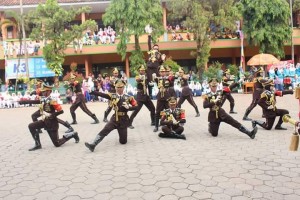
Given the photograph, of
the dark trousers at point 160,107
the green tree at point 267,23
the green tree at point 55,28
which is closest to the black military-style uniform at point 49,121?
the dark trousers at point 160,107

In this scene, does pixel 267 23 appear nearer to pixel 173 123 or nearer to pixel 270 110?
pixel 270 110

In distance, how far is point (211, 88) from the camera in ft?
27.2

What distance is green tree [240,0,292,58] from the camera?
22875 mm

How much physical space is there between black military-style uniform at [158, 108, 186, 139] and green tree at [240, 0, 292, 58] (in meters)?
16.6

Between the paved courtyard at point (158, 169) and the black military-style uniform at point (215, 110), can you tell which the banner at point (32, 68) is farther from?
the black military-style uniform at point (215, 110)

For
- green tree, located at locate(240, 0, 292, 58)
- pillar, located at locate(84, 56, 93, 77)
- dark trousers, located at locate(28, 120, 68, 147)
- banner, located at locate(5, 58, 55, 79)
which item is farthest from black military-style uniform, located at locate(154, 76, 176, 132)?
pillar, located at locate(84, 56, 93, 77)

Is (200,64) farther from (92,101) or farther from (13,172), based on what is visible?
(13,172)

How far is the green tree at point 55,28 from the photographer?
20562 millimetres

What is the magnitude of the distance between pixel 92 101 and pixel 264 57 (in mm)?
9774

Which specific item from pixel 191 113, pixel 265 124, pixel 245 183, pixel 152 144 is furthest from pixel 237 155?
pixel 191 113

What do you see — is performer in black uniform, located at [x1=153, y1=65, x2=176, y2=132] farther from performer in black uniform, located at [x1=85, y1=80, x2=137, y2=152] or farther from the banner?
the banner

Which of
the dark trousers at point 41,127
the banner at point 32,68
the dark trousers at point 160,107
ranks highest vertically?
the banner at point 32,68

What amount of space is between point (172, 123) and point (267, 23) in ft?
57.6

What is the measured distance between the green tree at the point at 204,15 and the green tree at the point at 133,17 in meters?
1.29
